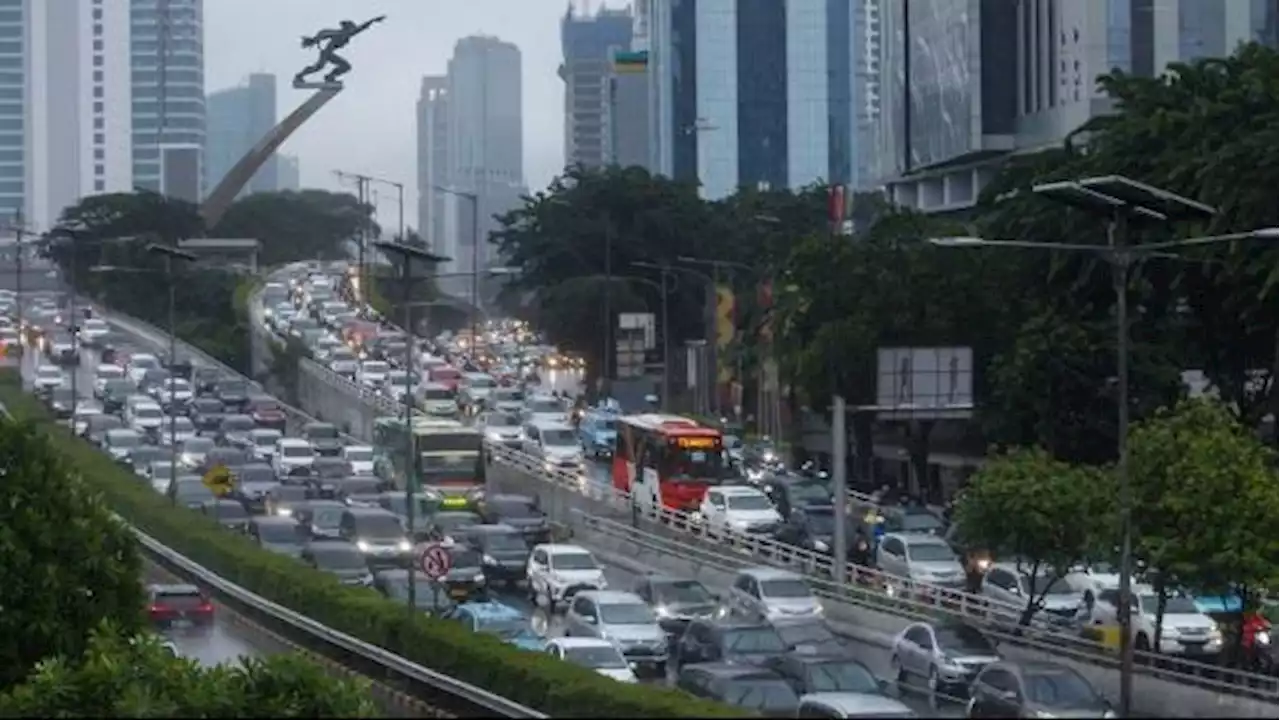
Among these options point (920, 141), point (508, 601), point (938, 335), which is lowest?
point (508, 601)

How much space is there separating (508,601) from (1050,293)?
19.2m

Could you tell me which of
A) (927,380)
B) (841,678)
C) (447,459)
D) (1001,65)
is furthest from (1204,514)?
(1001,65)

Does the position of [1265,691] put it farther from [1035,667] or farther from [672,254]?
[672,254]

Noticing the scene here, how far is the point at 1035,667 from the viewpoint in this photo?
26.8 metres

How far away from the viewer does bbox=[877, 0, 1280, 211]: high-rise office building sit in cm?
8250

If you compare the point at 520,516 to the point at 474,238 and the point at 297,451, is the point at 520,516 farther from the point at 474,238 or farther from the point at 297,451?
the point at 474,238

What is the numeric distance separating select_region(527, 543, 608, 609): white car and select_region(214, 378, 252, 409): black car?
37.2 m

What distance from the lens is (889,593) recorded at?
42656mm

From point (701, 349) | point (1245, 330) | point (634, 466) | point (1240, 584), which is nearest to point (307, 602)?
point (1240, 584)

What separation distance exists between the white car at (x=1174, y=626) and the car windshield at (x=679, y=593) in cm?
582

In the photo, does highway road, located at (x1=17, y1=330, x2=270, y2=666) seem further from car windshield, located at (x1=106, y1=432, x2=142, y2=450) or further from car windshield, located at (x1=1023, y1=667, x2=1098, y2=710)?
car windshield, located at (x1=106, y1=432, x2=142, y2=450)

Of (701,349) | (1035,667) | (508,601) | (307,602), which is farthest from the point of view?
(701,349)

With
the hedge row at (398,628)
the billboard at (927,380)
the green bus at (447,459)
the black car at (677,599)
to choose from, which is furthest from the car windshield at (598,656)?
the green bus at (447,459)

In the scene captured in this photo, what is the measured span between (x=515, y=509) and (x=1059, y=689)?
28.4 meters
